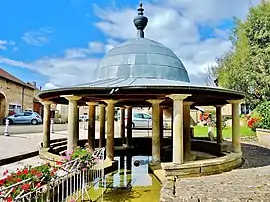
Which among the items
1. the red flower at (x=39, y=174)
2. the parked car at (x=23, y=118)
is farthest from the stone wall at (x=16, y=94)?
the red flower at (x=39, y=174)

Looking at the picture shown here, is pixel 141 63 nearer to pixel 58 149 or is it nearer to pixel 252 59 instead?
pixel 58 149

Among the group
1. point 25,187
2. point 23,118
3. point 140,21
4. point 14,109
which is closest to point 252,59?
point 140,21

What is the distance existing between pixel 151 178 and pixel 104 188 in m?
1.96

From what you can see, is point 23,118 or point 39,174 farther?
point 23,118

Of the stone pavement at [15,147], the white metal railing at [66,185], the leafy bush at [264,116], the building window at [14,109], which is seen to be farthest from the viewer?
the building window at [14,109]

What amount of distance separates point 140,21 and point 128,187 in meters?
7.95

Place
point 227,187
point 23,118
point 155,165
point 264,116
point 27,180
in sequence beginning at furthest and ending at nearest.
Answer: point 23,118, point 264,116, point 155,165, point 227,187, point 27,180

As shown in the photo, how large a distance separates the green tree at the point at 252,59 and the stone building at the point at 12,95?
23113mm

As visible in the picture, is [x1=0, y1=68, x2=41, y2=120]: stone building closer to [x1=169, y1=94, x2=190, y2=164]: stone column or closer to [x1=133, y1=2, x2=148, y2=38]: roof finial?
[x1=133, y1=2, x2=148, y2=38]: roof finial

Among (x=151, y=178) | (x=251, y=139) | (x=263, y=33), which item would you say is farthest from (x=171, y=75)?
(x=263, y=33)

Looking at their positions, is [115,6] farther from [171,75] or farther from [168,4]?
[171,75]

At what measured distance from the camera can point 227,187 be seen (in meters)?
7.10

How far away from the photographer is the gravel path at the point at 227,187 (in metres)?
6.04

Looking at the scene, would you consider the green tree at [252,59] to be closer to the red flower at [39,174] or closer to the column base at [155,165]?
the column base at [155,165]
